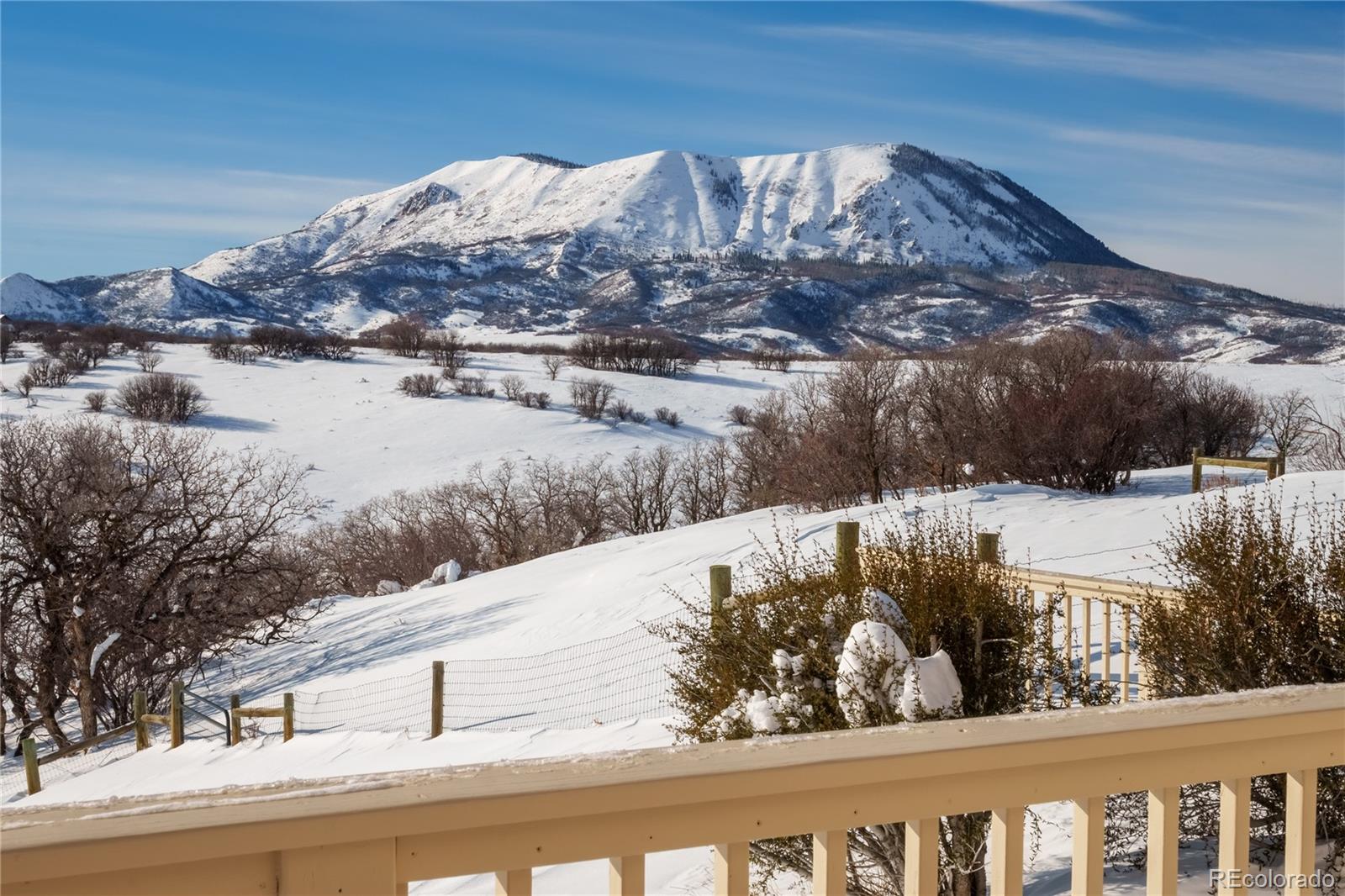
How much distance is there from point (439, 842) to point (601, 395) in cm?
5670

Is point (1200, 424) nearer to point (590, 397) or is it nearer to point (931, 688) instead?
point (931, 688)

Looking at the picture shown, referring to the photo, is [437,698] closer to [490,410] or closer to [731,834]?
[731,834]

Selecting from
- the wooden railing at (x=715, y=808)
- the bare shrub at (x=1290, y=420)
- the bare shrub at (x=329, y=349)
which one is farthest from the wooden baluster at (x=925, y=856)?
the bare shrub at (x=329, y=349)

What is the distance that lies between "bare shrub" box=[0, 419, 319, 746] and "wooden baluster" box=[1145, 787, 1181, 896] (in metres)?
22.4

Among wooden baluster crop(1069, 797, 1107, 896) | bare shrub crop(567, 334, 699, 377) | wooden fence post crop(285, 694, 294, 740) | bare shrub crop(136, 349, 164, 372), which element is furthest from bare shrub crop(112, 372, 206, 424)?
wooden baluster crop(1069, 797, 1107, 896)

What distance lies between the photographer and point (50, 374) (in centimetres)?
5816

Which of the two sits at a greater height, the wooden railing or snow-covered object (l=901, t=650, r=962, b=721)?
the wooden railing

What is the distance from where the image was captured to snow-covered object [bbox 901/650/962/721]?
419cm

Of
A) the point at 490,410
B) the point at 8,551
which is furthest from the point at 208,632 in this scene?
the point at 490,410

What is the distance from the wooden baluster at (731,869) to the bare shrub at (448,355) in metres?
63.7

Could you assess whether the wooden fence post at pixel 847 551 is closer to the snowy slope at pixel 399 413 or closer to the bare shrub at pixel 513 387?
the snowy slope at pixel 399 413

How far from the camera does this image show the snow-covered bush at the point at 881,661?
433 cm

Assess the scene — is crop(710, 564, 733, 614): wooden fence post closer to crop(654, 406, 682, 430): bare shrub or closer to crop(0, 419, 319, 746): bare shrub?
crop(0, 419, 319, 746): bare shrub

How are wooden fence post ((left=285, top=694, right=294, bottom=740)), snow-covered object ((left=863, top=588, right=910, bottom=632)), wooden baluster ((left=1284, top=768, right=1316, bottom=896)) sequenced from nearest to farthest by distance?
wooden baluster ((left=1284, top=768, right=1316, bottom=896)) < snow-covered object ((left=863, top=588, right=910, bottom=632)) < wooden fence post ((left=285, top=694, right=294, bottom=740))
